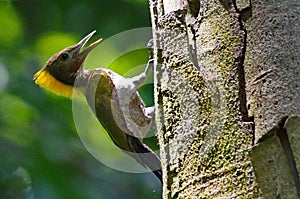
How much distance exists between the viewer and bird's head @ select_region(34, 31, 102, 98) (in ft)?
11.3

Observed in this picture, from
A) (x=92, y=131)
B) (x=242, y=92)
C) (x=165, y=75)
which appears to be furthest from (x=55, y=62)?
(x=242, y=92)

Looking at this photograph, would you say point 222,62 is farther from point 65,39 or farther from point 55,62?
point 65,39

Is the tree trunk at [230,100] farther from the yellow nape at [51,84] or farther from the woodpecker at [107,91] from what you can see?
the yellow nape at [51,84]

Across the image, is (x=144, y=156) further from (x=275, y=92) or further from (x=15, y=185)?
(x=275, y=92)

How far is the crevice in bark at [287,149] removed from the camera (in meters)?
1.04

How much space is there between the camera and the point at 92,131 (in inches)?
146

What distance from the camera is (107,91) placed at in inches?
128

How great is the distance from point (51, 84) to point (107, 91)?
445 mm

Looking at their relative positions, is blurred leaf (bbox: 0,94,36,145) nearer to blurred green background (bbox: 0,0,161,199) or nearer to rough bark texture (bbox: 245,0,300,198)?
blurred green background (bbox: 0,0,161,199)

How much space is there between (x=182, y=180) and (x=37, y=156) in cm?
205

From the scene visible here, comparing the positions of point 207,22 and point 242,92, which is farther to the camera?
point 207,22

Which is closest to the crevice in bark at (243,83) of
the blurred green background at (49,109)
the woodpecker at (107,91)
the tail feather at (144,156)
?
the tail feather at (144,156)

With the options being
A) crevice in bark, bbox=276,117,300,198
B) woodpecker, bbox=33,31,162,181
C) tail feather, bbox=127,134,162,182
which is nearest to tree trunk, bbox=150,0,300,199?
crevice in bark, bbox=276,117,300,198

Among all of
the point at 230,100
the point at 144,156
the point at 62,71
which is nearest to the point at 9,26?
the point at 62,71
